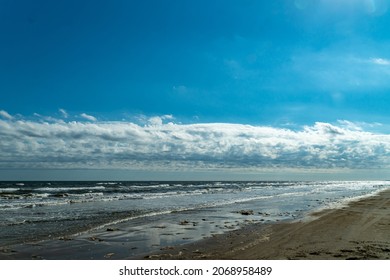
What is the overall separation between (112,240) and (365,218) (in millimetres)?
13526

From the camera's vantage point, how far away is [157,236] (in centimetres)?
1448

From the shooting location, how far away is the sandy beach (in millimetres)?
10703

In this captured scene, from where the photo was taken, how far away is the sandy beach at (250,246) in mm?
10703

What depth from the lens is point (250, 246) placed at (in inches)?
471

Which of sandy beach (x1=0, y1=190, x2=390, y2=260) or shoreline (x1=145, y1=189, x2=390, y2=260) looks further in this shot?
sandy beach (x1=0, y1=190, x2=390, y2=260)

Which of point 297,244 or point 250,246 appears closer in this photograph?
point 250,246

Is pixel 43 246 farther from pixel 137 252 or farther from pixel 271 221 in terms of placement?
pixel 271 221

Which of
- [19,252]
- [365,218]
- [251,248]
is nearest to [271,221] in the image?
[365,218]

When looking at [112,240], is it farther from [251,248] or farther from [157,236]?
[251,248]

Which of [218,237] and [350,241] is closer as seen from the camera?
[350,241]

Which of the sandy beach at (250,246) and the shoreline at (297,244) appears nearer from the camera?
the shoreline at (297,244)
